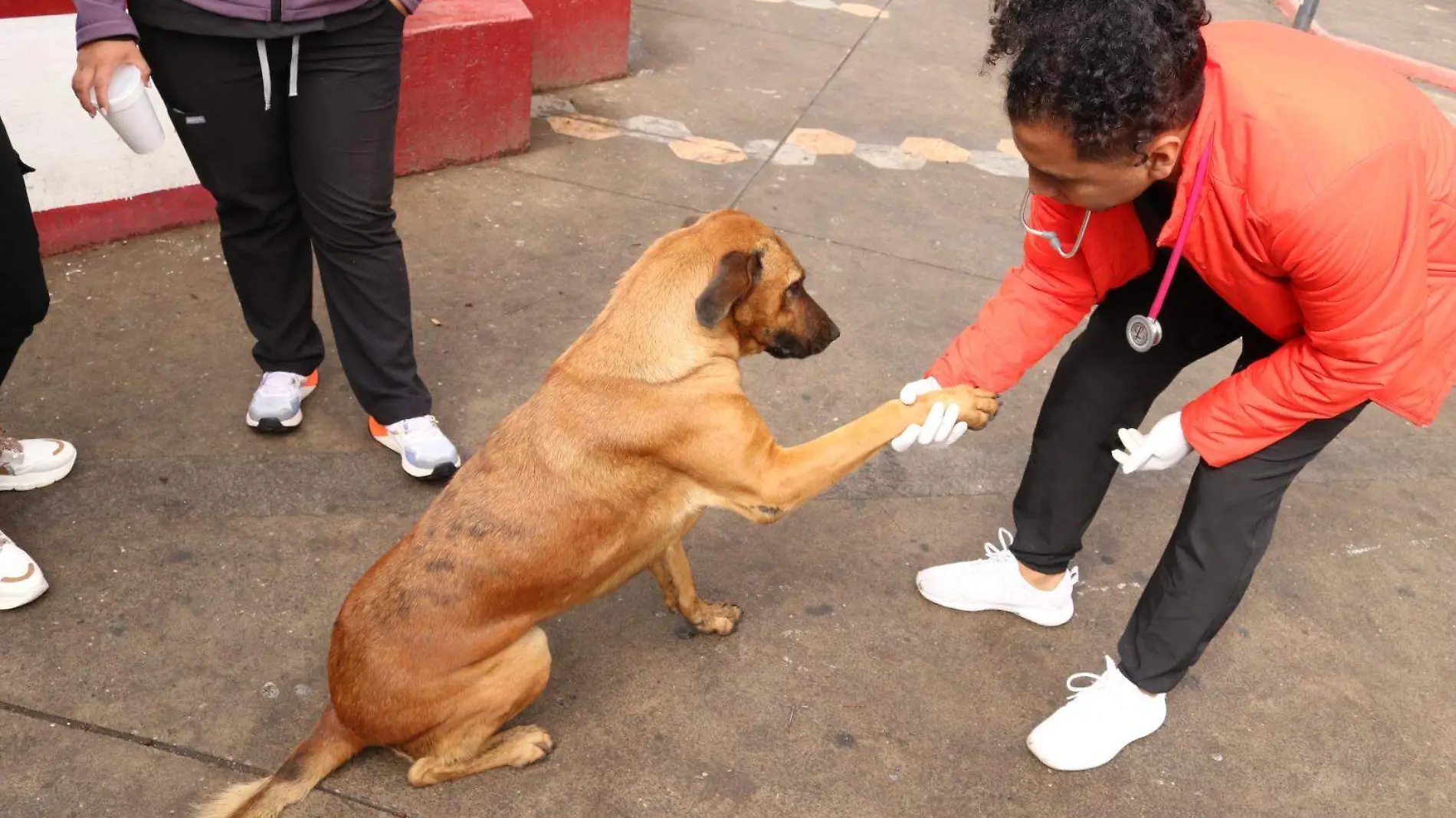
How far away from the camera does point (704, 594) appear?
11.9ft

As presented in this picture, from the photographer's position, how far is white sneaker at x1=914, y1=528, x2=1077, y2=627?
361 centimetres

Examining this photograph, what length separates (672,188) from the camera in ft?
19.6

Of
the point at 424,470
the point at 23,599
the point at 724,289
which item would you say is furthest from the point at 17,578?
the point at 724,289

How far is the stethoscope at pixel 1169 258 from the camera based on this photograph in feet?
7.69

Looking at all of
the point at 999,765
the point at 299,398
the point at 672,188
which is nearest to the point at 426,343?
the point at 299,398

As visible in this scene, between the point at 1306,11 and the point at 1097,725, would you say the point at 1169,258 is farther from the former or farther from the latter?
the point at 1306,11

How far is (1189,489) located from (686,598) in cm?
142

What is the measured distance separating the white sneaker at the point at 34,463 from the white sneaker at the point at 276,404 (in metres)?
0.58

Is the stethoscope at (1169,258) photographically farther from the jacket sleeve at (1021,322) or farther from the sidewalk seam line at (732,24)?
the sidewalk seam line at (732,24)

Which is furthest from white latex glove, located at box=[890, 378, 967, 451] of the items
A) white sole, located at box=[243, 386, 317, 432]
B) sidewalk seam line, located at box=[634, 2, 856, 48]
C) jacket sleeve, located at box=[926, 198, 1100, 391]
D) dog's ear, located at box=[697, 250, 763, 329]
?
sidewalk seam line, located at box=[634, 2, 856, 48]

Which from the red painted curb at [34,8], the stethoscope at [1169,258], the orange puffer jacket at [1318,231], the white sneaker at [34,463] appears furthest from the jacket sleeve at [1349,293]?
the red painted curb at [34,8]

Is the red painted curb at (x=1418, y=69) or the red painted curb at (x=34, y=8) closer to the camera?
the red painted curb at (x=34, y=8)

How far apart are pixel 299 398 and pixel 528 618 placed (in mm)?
1735

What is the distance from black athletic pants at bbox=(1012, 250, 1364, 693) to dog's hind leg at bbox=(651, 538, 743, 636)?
3.08ft
